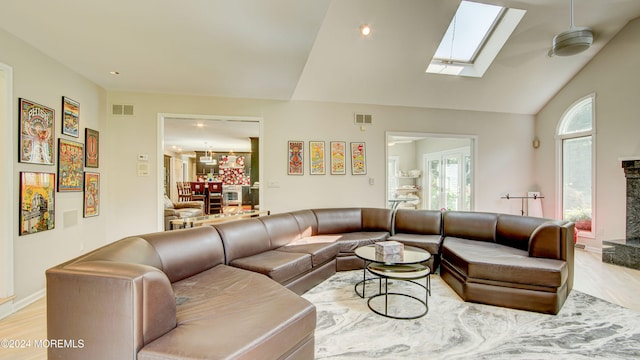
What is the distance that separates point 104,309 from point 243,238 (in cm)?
174

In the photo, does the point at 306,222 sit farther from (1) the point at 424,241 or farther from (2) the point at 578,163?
(2) the point at 578,163

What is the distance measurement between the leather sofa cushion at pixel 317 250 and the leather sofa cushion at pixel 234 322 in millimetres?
973

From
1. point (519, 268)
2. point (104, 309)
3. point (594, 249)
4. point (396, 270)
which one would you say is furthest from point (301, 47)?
point (594, 249)

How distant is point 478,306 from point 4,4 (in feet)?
16.3

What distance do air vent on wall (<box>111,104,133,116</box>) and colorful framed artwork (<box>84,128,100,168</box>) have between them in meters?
0.42

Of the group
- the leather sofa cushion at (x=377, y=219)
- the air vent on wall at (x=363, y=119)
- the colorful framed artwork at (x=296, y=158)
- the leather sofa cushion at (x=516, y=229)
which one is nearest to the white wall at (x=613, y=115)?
the leather sofa cushion at (x=516, y=229)

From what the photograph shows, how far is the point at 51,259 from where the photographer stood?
309 centimetres

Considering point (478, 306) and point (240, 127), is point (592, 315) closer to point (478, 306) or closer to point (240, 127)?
point (478, 306)

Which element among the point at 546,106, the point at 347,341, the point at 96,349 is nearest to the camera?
the point at 96,349

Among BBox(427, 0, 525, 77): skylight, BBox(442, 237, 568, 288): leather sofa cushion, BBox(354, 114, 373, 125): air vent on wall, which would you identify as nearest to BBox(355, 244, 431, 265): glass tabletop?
BBox(442, 237, 568, 288): leather sofa cushion

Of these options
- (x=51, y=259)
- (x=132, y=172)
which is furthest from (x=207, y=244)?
(x=132, y=172)

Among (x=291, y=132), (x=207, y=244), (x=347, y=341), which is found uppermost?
(x=291, y=132)

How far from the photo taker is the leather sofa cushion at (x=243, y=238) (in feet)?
9.27

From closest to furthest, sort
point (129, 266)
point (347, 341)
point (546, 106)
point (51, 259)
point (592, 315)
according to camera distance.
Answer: point (129, 266) < point (347, 341) < point (592, 315) < point (51, 259) < point (546, 106)
